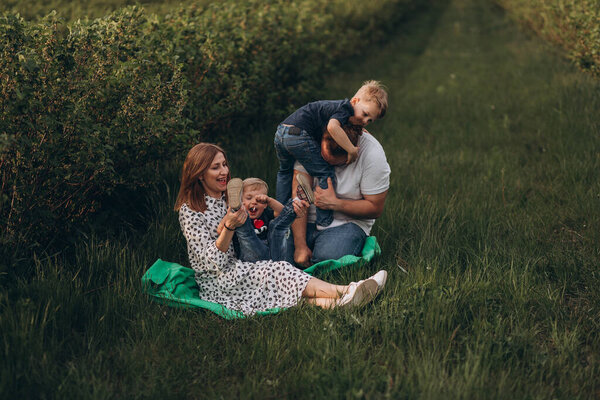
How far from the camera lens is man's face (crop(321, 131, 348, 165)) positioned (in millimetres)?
4734

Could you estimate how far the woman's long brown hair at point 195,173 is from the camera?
14.3 ft

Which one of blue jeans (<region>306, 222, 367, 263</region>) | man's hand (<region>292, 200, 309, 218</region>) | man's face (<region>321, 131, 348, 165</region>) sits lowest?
blue jeans (<region>306, 222, 367, 263</region>)

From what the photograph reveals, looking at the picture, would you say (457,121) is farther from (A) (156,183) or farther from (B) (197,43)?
(A) (156,183)

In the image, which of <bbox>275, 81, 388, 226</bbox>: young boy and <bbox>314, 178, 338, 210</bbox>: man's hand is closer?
<bbox>275, 81, 388, 226</bbox>: young boy

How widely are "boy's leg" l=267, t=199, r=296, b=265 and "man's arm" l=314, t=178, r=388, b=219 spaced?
283mm

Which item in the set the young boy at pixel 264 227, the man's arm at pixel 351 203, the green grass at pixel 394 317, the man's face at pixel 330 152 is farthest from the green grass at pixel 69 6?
the man's arm at pixel 351 203

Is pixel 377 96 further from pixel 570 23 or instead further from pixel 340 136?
pixel 570 23

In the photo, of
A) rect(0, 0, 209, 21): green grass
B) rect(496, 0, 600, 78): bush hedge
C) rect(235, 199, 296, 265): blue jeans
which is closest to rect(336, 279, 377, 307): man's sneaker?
rect(235, 199, 296, 265): blue jeans

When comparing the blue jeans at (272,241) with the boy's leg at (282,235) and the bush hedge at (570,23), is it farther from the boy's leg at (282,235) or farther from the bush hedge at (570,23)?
the bush hedge at (570,23)

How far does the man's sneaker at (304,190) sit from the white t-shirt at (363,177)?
28 centimetres

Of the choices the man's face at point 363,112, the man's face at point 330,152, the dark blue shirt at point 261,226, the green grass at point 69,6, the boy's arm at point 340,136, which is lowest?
the dark blue shirt at point 261,226

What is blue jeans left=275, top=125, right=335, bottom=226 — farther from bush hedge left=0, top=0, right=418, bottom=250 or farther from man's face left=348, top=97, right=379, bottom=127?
bush hedge left=0, top=0, right=418, bottom=250

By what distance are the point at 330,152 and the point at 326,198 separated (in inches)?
13.8

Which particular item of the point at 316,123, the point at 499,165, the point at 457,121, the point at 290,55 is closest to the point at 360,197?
the point at 316,123
